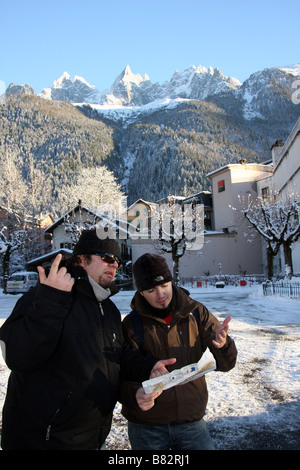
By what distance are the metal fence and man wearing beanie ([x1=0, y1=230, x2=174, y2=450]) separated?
58.8 ft

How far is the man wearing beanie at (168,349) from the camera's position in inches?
87.0

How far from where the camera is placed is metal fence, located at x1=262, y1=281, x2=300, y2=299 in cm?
1829

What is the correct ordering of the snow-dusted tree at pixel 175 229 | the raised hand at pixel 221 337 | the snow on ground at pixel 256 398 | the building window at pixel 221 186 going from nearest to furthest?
1. the raised hand at pixel 221 337
2. the snow on ground at pixel 256 398
3. the snow-dusted tree at pixel 175 229
4. the building window at pixel 221 186

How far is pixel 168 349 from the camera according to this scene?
241 cm

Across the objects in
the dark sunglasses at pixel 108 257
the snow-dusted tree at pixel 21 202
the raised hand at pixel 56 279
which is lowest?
the raised hand at pixel 56 279

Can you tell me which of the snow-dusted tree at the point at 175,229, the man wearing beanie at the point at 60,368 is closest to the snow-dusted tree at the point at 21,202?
the snow-dusted tree at the point at 175,229

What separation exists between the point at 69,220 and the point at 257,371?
3746cm

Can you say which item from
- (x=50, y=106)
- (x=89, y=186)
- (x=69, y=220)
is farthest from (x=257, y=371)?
(x=50, y=106)

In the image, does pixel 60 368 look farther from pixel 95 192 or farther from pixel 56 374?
pixel 95 192

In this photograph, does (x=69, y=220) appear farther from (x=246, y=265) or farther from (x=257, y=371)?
(x=257, y=371)

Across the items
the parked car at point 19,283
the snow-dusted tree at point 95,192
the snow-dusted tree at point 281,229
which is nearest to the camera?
the snow-dusted tree at point 281,229

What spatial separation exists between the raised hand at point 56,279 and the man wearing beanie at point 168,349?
72 centimetres

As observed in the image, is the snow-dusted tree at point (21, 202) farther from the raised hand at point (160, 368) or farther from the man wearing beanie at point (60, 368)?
the raised hand at point (160, 368)

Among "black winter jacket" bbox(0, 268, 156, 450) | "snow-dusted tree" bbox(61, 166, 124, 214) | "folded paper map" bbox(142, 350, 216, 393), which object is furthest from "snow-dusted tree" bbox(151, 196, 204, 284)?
"black winter jacket" bbox(0, 268, 156, 450)
